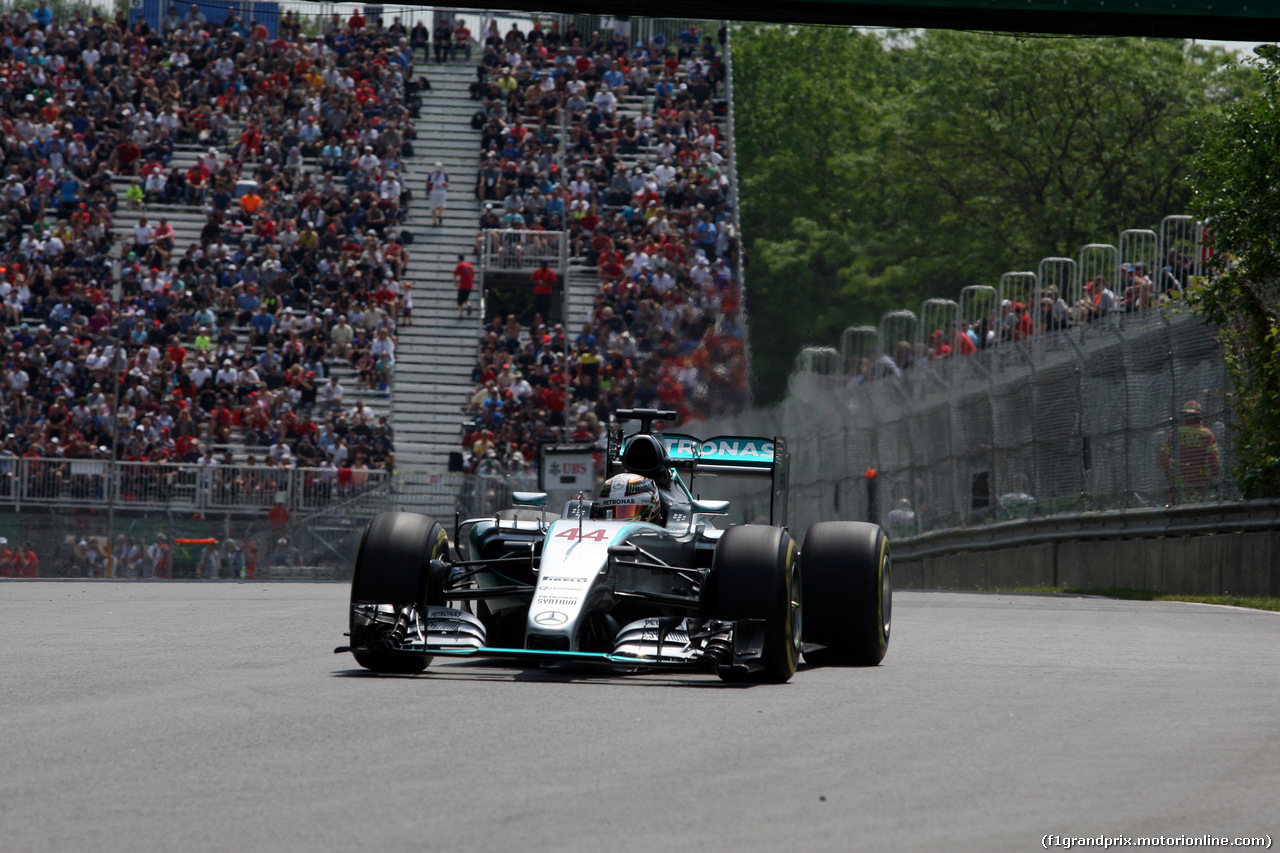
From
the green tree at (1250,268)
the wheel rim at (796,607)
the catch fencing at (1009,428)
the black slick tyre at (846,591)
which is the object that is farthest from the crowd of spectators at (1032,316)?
the wheel rim at (796,607)

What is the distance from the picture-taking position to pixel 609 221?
36.3 meters

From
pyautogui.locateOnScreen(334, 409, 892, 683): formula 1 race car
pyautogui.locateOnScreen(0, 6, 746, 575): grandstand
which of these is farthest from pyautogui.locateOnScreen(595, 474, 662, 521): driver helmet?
pyautogui.locateOnScreen(0, 6, 746, 575): grandstand

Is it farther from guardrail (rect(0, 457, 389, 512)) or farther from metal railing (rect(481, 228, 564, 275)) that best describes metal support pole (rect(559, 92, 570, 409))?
guardrail (rect(0, 457, 389, 512))

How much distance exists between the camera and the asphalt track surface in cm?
475

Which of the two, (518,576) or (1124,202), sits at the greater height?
(1124,202)

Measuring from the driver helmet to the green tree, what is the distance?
30.4 feet

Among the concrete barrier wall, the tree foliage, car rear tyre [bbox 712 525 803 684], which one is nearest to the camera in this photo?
car rear tyre [bbox 712 525 803 684]

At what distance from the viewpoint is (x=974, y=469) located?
22.2 m

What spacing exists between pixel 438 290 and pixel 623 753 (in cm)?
2984

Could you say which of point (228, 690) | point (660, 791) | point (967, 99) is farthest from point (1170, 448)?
point (967, 99)

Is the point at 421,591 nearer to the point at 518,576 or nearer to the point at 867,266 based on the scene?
the point at 518,576

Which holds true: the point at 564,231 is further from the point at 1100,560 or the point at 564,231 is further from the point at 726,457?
the point at 726,457

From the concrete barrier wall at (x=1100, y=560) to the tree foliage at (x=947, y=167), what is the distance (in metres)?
14.0

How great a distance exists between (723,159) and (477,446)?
458 inches
